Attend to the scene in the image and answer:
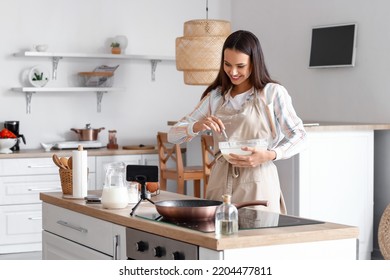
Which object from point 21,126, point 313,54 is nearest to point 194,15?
point 313,54

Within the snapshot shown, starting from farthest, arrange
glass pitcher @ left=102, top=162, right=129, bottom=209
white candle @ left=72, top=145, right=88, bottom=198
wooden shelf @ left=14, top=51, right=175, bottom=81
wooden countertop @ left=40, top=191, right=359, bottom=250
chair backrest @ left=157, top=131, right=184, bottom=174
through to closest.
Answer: wooden shelf @ left=14, top=51, right=175, bottom=81
chair backrest @ left=157, top=131, right=184, bottom=174
white candle @ left=72, top=145, right=88, bottom=198
glass pitcher @ left=102, top=162, right=129, bottom=209
wooden countertop @ left=40, top=191, right=359, bottom=250

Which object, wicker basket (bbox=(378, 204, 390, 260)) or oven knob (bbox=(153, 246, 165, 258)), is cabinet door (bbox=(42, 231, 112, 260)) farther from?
wicker basket (bbox=(378, 204, 390, 260))

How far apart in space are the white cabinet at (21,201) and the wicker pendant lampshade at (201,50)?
143 cm

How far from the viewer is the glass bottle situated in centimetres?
247

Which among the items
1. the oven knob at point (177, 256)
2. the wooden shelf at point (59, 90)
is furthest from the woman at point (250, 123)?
the wooden shelf at point (59, 90)

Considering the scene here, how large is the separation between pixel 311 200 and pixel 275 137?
219 cm

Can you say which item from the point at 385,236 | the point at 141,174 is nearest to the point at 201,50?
the point at 385,236

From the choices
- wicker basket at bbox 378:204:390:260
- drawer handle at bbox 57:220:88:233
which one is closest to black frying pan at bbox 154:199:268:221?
drawer handle at bbox 57:220:88:233

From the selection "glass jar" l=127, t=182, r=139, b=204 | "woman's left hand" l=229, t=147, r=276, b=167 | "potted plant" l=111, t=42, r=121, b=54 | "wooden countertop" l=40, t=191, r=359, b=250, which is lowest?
"wooden countertop" l=40, t=191, r=359, b=250

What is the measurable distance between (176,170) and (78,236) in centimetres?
339

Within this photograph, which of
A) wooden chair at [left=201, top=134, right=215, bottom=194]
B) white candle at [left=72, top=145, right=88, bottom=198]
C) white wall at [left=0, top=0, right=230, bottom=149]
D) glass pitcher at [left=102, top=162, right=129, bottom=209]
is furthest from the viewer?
white wall at [left=0, top=0, right=230, bottom=149]

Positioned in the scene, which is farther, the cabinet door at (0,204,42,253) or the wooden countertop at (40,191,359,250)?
the cabinet door at (0,204,42,253)

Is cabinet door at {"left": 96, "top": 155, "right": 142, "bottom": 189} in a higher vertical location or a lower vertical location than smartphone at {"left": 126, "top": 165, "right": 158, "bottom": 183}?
lower

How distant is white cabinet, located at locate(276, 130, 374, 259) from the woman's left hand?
2219mm
